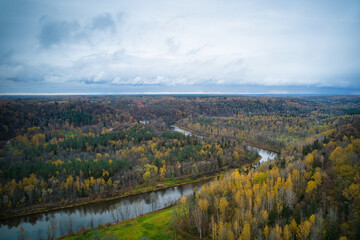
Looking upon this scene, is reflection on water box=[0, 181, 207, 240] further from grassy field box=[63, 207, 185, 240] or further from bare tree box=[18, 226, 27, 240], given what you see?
grassy field box=[63, 207, 185, 240]

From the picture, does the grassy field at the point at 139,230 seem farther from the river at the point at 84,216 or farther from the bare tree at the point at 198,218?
the bare tree at the point at 198,218

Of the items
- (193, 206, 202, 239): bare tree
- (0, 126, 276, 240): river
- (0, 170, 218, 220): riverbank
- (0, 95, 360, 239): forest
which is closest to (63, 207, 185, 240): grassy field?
(0, 95, 360, 239): forest

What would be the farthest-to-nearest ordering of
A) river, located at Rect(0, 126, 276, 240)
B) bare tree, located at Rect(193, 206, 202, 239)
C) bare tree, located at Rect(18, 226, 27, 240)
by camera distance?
1. river, located at Rect(0, 126, 276, 240)
2. bare tree, located at Rect(18, 226, 27, 240)
3. bare tree, located at Rect(193, 206, 202, 239)

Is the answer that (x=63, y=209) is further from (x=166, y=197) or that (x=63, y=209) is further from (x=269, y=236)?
(x=269, y=236)

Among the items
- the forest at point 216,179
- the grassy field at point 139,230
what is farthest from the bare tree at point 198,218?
the grassy field at point 139,230

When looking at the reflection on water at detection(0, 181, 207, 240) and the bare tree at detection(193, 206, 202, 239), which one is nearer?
the bare tree at detection(193, 206, 202, 239)

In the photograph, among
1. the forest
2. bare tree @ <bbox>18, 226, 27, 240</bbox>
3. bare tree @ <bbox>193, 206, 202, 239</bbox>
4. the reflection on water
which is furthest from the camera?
the reflection on water

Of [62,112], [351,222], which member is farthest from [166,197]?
[62,112]
